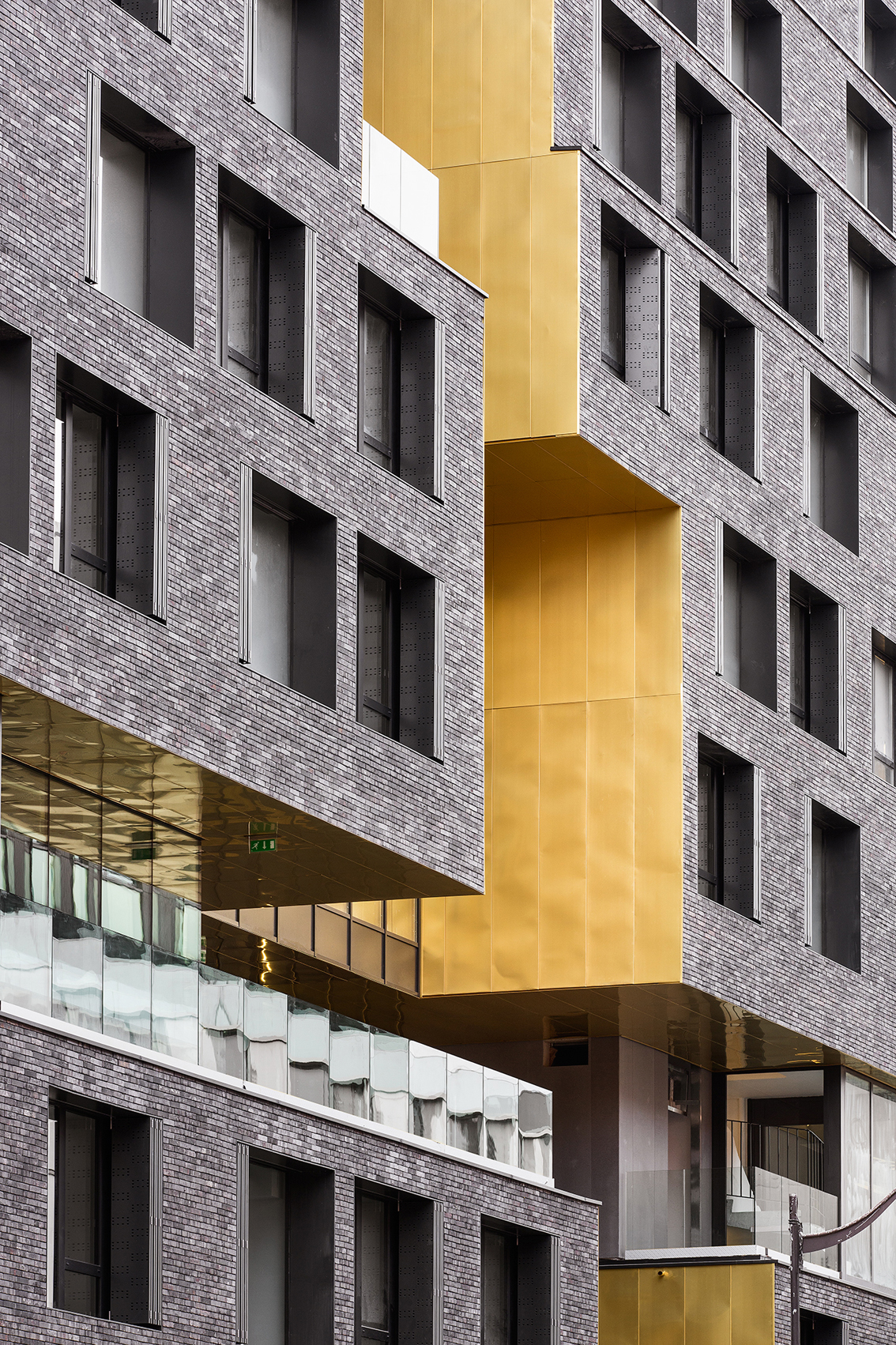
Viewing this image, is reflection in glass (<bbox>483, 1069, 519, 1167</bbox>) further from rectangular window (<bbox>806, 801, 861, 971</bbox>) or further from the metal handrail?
rectangular window (<bbox>806, 801, 861, 971</bbox>)

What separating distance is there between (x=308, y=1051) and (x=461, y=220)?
1449 cm

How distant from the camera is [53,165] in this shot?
27641 mm

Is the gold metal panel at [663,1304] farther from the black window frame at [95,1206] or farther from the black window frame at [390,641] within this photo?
the black window frame at [95,1206]

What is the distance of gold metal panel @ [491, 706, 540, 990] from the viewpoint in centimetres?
4062

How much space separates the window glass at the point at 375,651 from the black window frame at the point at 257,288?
3.28 m

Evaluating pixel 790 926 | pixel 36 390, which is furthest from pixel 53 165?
pixel 790 926

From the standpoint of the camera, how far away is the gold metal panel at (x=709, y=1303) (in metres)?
40.9

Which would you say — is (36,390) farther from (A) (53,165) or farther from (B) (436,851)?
(B) (436,851)

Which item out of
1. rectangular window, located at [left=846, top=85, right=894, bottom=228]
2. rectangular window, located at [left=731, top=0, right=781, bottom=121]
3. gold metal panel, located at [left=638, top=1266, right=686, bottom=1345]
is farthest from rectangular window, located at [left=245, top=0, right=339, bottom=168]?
rectangular window, located at [left=846, top=85, right=894, bottom=228]

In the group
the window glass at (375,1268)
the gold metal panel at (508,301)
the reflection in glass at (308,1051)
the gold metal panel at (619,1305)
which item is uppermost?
the gold metal panel at (508,301)

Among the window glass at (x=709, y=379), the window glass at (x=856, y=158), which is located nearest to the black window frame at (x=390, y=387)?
the window glass at (x=709, y=379)

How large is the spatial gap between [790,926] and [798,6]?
17240mm

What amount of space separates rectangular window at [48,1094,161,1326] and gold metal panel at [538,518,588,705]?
51.0 ft

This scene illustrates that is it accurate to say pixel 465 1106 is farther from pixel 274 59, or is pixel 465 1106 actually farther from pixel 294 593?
pixel 274 59
